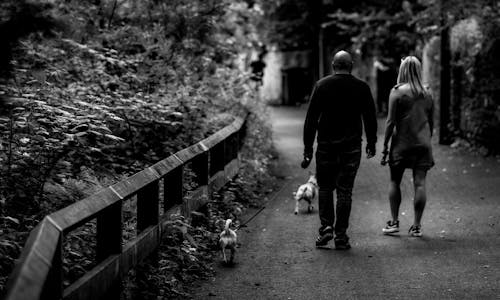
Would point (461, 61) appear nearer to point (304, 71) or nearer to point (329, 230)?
point (329, 230)

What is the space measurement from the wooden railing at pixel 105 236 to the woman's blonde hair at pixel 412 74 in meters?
2.64

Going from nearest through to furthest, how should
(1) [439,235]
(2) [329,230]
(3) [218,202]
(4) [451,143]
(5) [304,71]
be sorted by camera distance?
(2) [329,230] < (1) [439,235] < (3) [218,202] < (4) [451,143] < (5) [304,71]

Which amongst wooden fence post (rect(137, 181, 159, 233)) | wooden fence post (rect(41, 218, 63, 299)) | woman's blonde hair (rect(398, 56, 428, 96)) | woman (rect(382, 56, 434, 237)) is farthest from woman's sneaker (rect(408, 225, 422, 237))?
wooden fence post (rect(41, 218, 63, 299))

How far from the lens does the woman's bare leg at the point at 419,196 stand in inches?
378

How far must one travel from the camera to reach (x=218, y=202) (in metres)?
10.5

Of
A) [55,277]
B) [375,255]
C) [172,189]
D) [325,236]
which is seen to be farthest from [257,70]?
[55,277]

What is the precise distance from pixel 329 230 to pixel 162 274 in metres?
2.64

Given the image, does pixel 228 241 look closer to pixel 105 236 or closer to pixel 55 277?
pixel 105 236

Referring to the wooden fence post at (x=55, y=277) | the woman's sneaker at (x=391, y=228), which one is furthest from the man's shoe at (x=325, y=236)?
the wooden fence post at (x=55, y=277)

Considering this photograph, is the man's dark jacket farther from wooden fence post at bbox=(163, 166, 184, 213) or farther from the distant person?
the distant person

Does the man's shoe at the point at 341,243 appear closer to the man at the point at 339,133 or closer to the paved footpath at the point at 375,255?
the man at the point at 339,133

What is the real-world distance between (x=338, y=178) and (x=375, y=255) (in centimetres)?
103

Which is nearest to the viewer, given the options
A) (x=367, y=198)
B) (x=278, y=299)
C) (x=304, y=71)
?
(x=278, y=299)

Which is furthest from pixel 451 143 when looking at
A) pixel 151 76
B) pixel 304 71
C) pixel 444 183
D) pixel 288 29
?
pixel 304 71
